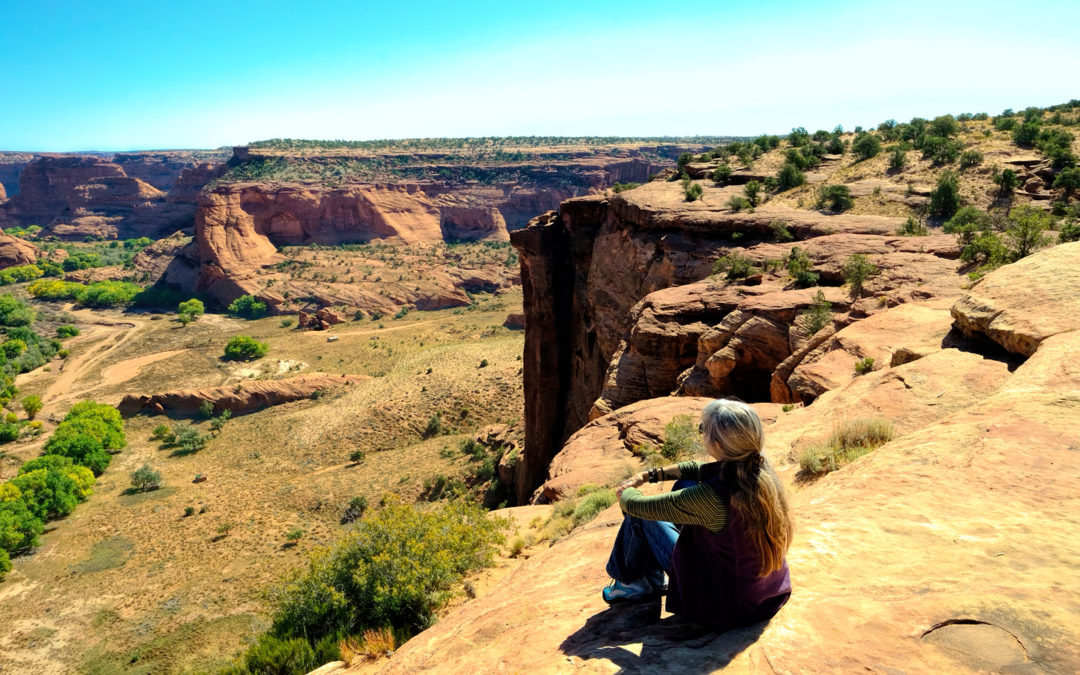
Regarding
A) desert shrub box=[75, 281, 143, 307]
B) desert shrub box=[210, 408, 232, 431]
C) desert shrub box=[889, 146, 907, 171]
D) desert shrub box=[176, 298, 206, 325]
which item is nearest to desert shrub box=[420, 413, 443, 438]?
desert shrub box=[210, 408, 232, 431]

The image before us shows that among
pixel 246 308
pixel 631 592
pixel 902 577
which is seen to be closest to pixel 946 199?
pixel 902 577

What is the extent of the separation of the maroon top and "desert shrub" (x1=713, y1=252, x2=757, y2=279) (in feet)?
49.7

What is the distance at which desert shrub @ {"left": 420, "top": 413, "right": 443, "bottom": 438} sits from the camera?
33844 mm

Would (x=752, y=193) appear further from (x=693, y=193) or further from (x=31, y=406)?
(x=31, y=406)

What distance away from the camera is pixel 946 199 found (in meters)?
19.6

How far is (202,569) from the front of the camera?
21.5m

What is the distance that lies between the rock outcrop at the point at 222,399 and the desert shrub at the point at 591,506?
36.3 m

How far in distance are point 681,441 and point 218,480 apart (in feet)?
93.6

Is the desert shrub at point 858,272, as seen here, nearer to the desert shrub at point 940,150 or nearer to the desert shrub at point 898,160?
the desert shrub at point 940,150

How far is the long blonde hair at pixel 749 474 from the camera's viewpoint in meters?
3.25

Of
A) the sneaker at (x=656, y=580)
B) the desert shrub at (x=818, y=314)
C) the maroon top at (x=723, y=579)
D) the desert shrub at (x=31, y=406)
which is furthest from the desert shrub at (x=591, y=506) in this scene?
the desert shrub at (x=31, y=406)

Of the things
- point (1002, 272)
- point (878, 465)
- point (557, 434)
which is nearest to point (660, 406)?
point (1002, 272)

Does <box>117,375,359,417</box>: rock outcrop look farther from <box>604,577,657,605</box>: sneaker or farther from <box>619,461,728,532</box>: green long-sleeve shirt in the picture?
<box>619,461,728,532</box>: green long-sleeve shirt

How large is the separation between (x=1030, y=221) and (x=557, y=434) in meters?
17.6
